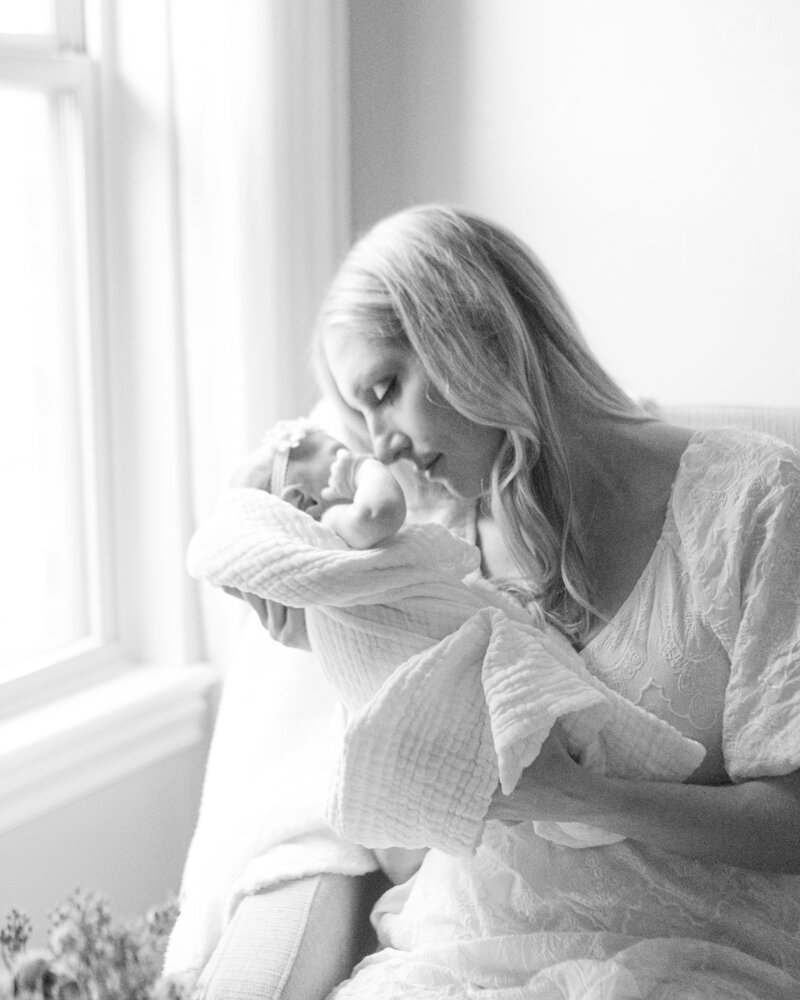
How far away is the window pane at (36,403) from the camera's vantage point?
2184 mm

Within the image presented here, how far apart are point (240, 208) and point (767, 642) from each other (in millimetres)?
1226

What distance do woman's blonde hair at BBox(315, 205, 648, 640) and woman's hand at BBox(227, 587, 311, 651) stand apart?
0.28 metres

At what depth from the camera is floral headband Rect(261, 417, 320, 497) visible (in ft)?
5.09

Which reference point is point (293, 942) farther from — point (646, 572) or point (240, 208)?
point (240, 208)

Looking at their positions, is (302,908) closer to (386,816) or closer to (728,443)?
(386,816)

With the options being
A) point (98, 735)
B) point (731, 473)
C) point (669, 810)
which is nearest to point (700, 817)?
point (669, 810)

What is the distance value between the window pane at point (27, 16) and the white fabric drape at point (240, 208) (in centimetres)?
22

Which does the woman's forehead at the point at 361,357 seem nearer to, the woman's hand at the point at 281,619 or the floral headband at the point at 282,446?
the floral headband at the point at 282,446

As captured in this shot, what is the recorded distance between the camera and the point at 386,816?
4.41 ft

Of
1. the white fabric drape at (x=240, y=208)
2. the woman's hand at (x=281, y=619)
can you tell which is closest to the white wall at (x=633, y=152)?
the white fabric drape at (x=240, y=208)

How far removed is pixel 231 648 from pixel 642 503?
1007 mm

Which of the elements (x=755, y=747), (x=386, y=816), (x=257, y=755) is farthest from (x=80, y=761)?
(x=755, y=747)

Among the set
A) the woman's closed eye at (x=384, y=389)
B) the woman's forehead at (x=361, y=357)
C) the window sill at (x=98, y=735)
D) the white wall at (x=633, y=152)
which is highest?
the white wall at (x=633, y=152)

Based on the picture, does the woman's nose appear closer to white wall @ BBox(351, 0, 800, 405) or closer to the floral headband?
the floral headband
